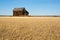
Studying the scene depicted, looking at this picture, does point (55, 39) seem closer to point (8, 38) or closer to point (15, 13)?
point (8, 38)

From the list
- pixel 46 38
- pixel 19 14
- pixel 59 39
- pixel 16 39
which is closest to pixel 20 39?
pixel 16 39

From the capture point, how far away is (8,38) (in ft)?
23.0

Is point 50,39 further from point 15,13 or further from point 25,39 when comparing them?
point 15,13

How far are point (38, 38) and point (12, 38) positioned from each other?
1368 mm

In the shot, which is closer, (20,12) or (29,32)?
(29,32)

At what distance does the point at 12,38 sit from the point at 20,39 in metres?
0.46

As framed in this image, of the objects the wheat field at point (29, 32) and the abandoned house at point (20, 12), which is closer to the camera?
the wheat field at point (29, 32)

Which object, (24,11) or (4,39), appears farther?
(24,11)

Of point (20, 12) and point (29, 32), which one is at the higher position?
point (29, 32)

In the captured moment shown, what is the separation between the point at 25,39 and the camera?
6.88m

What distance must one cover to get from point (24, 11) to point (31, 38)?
50870 mm

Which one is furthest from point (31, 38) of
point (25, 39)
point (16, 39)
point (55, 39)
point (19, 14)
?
point (19, 14)

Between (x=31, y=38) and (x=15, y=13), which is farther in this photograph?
(x=15, y=13)

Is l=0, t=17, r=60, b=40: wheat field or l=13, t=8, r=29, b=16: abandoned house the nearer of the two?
l=0, t=17, r=60, b=40: wheat field
